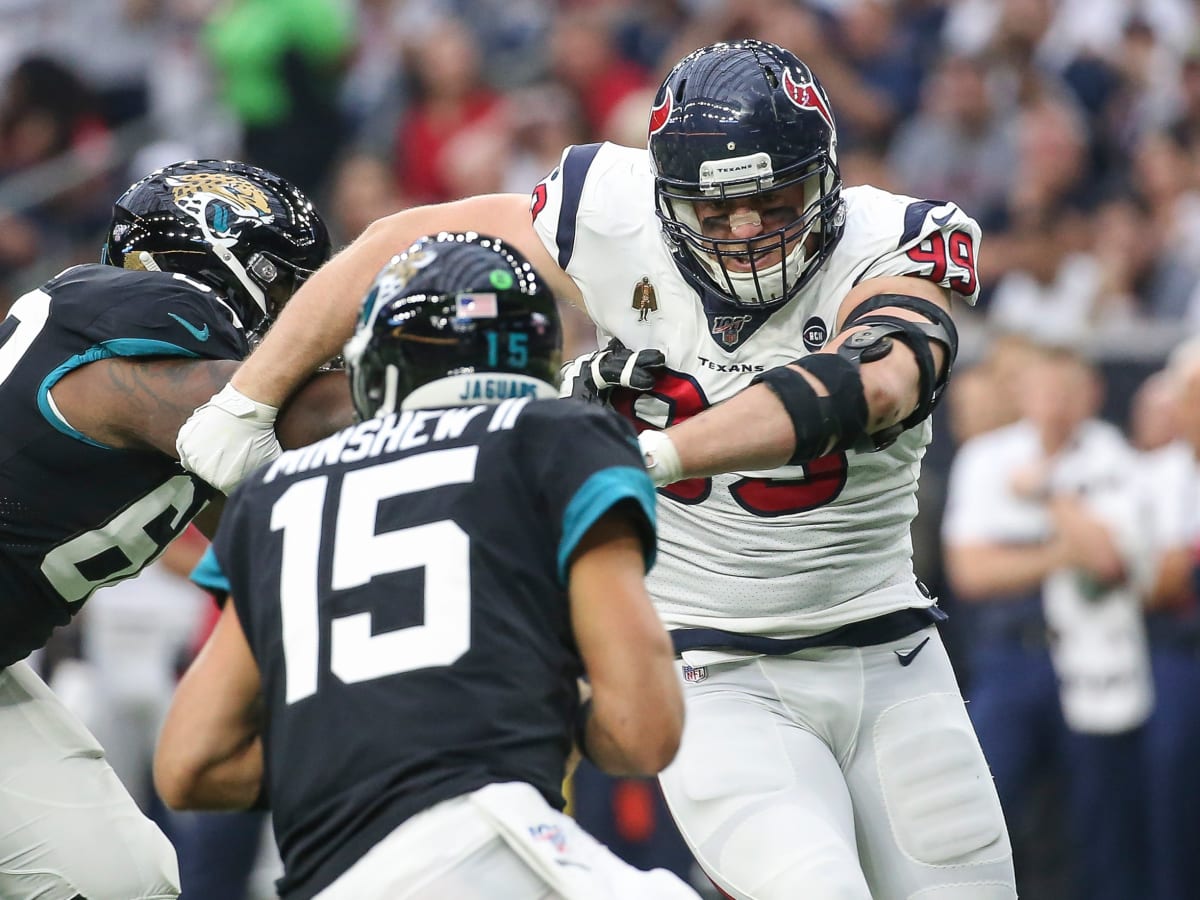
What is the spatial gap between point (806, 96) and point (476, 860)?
189 cm

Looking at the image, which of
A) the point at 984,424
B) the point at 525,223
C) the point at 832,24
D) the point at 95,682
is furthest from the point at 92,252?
the point at 525,223

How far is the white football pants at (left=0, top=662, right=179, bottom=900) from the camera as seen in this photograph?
12.3 feet

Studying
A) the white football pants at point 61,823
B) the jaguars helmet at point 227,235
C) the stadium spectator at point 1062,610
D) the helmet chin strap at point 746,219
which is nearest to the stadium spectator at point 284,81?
the stadium spectator at point 1062,610

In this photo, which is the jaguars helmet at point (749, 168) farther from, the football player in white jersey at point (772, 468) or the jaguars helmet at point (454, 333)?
the jaguars helmet at point (454, 333)

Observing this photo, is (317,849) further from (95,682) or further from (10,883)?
(95,682)

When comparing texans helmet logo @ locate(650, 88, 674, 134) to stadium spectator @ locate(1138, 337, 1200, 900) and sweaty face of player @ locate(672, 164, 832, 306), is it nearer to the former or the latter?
sweaty face of player @ locate(672, 164, 832, 306)

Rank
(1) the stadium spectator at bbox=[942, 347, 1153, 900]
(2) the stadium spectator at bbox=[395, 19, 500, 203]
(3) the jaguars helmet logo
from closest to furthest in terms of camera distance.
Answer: (3) the jaguars helmet logo, (1) the stadium spectator at bbox=[942, 347, 1153, 900], (2) the stadium spectator at bbox=[395, 19, 500, 203]

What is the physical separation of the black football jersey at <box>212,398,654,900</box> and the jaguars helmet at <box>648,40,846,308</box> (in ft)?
3.54

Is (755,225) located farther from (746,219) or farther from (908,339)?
(908,339)

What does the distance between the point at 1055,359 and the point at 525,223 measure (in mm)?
4245

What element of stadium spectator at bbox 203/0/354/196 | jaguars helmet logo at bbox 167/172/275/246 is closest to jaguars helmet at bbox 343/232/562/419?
jaguars helmet logo at bbox 167/172/275/246

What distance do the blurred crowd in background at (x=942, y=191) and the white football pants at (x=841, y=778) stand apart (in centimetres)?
308

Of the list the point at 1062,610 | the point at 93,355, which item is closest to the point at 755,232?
the point at 93,355

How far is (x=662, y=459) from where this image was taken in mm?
3223
